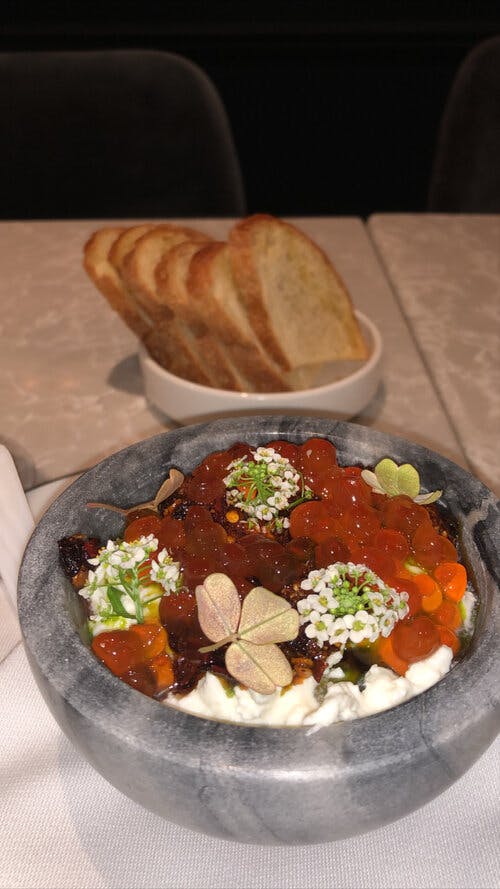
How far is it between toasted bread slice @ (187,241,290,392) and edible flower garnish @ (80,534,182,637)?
446mm

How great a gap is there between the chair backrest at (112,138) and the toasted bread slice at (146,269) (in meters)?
0.84

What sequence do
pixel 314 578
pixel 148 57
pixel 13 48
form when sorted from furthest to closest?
pixel 13 48
pixel 148 57
pixel 314 578

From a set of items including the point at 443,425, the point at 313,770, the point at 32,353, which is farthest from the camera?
the point at 32,353

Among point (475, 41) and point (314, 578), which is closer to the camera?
point (314, 578)

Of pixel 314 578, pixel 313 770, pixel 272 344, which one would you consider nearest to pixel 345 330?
pixel 272 344

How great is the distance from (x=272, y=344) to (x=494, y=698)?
0.59 meters

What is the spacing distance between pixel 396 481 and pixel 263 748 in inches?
10.6

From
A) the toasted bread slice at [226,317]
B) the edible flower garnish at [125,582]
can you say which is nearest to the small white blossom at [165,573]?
the edible flower garnish at [125,582]

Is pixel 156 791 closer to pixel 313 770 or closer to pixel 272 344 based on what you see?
pixel 313 770

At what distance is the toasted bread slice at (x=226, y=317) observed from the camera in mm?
1017

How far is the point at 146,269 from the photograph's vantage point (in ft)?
3.49

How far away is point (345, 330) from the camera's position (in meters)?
1.10

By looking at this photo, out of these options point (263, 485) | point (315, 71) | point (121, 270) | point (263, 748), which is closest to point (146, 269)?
point (121, 270)

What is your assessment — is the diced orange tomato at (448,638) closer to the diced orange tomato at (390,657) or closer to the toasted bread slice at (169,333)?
the diced orange tomato at (390,657)
